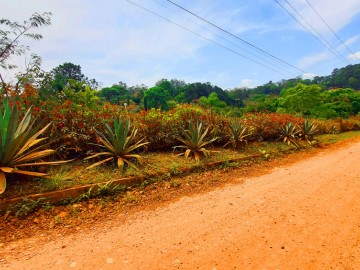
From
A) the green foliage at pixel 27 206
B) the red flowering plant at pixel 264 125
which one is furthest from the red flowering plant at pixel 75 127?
the red flowering plant at pixel 264 125

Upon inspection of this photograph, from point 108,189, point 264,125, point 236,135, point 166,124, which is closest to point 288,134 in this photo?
point 264,125

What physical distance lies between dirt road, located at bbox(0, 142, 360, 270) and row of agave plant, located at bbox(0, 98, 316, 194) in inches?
62.2

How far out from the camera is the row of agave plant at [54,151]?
3682mm

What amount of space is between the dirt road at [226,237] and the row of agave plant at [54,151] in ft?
5.19

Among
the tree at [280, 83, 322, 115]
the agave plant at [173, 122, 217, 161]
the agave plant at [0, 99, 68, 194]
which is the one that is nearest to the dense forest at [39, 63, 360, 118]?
the tree at [280, 83, 322, 115]

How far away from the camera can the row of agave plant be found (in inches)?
145

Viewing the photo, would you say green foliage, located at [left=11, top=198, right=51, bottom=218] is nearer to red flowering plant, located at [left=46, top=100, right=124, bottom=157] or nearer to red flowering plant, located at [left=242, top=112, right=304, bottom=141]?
red flowering plant, located at [left=46, top=100, right=124, bottom=157]

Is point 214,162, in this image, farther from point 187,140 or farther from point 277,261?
point 277,261

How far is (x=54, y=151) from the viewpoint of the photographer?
434cm

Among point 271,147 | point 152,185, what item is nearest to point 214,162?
point 152,185

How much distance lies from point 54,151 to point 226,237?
352 cm

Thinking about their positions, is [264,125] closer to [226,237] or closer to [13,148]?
[226,237]

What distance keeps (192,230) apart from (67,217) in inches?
75.2

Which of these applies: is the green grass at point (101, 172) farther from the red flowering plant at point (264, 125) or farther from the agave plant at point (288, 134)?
the agave plant at point (288, 134)
